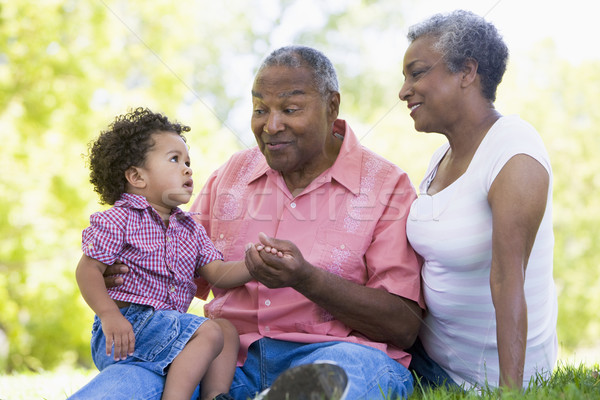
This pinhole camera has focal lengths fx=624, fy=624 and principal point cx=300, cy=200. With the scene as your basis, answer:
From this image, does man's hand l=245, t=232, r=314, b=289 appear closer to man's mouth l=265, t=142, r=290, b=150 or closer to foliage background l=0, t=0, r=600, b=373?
man's mouth l=265, t=142, r=290, b=150

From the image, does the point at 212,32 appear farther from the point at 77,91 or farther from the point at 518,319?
the point at 518,319

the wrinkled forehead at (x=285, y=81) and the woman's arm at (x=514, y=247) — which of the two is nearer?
the woman's arm at (x=514, y=247)

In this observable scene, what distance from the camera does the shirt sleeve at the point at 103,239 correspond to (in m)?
2.73

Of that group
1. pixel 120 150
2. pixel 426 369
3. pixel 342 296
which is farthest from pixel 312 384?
pixel 120 150

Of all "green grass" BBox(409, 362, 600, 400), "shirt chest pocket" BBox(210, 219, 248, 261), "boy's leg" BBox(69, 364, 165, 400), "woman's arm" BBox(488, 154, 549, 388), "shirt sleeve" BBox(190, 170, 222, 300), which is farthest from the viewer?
"shirt sleeve" BBox(190, 170, 222, 300)

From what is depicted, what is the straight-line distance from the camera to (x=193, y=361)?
2.62 meters

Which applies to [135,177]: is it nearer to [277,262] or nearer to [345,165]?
[277,262]

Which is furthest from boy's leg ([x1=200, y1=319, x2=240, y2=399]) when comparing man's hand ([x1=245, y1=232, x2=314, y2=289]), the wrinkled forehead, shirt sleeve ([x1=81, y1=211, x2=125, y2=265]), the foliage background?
the foliage background

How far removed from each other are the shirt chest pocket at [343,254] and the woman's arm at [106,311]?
93 cm

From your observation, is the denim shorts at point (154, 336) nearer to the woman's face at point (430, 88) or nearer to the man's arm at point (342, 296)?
the man's arm at point (342, 296)

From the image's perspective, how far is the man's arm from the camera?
104 inches

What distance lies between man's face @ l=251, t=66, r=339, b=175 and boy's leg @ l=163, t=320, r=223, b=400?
3.02ft

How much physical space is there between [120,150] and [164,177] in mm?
252

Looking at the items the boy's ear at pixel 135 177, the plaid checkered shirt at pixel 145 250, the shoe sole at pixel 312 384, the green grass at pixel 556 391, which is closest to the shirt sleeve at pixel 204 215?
the plaid checkered shirt at pixel 145 250
